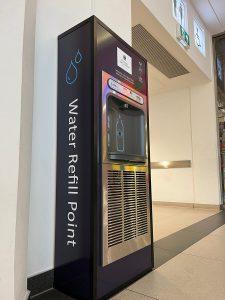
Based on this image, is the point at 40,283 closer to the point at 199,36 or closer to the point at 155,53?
the point at 155,53

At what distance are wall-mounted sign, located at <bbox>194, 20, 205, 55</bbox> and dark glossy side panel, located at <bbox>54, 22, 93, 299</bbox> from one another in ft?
11.1

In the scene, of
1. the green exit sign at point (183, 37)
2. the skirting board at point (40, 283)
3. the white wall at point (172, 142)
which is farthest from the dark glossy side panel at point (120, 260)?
the white wall at point (172, 142)

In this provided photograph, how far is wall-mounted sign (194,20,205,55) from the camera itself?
415 centimetres

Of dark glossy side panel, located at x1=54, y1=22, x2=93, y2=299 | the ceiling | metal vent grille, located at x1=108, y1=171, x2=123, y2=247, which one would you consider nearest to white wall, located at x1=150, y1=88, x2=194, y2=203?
the ceiling

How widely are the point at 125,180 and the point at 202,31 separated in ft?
13.6

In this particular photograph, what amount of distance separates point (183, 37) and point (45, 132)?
2916 millimetres

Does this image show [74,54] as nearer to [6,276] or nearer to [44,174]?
[44,174]

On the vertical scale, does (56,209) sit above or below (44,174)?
below

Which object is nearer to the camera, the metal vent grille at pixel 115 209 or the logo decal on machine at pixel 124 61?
the metal vent grille at pixel 115 209

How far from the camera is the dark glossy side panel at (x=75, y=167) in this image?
1275 mm

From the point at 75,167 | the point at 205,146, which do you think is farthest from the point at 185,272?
the point at 205,146

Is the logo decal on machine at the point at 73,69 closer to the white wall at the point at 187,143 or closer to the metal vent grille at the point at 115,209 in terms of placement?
the metal vent grille at the point at 115,209

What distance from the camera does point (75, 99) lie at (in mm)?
1420

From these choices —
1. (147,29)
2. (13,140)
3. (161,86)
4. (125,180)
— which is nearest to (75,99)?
(13,140)
